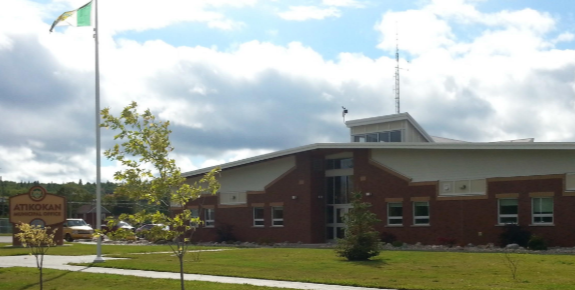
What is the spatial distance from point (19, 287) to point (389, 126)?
2752cm

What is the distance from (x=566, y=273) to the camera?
1770 cm

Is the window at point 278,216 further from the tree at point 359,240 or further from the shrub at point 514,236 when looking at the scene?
the tree at point 359,240

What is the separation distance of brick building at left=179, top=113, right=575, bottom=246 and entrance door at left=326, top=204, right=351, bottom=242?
0.06m

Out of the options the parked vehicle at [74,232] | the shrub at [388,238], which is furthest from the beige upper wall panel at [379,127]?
the parked vehicle at [74,232]

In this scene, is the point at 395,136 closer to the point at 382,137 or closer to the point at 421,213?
the point at 382,137

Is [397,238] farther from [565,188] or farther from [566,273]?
[566,273]

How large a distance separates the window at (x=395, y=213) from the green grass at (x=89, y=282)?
1876 cm

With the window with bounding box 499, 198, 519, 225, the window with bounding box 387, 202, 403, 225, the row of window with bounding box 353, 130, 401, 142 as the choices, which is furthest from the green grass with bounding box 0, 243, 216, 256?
the window with bounding box 499, 198, 519, 225

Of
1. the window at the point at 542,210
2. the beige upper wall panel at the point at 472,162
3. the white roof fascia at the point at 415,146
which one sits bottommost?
the window at the point at 542,210

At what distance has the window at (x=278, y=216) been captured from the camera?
133ft

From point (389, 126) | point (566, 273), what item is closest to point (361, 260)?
point (566, 273)

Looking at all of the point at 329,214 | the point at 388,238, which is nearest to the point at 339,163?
the point at 329,214

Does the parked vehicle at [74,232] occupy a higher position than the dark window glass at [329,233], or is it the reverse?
the dark window glass at [329,233]

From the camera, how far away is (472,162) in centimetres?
3162
